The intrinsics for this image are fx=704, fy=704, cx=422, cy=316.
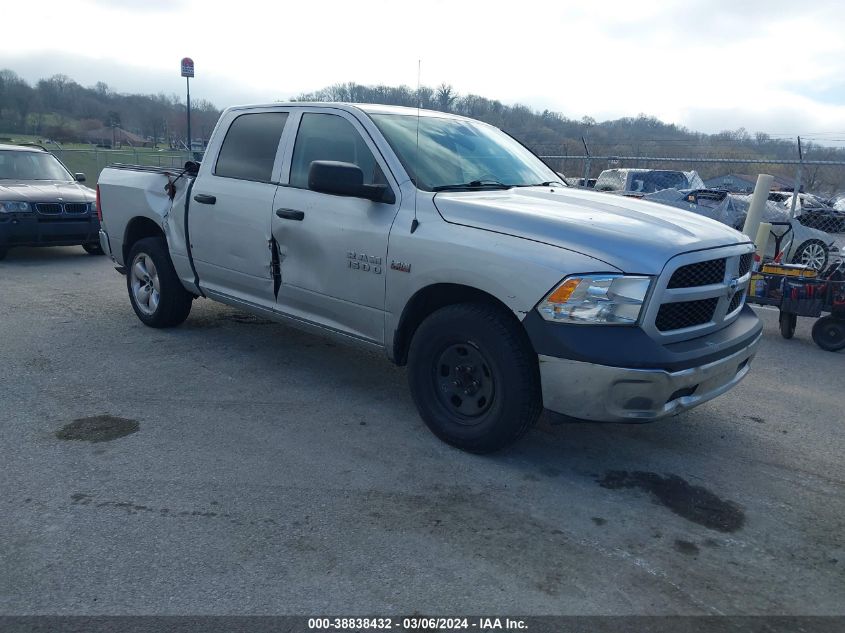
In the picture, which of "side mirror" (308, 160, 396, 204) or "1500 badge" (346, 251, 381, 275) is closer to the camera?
"side mirror" (308, 160, 396, 204)

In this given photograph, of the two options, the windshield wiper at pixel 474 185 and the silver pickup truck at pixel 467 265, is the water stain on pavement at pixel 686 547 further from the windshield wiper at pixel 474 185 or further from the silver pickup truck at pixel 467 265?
the windshield wiper at pixel 474 185

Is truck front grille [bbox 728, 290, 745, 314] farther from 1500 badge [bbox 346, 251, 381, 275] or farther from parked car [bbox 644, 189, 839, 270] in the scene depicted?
parked car [bbox 644, 189, 839, 270]

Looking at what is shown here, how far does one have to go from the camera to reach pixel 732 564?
3.07m

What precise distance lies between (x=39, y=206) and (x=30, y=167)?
168 centimetres

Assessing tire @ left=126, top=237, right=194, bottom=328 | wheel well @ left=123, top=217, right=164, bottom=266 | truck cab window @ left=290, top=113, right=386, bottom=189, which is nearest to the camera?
truck cab window @ left=290, top=113, right=386, bottom=189

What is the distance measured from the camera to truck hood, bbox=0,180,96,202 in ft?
32.7

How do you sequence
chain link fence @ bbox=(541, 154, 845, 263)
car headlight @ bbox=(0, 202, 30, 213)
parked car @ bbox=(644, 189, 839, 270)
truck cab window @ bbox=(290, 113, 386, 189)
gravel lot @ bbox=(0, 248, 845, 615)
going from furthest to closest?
parked car @ bbox=(644, 189, 839, 270), chain link fence @ bbox=(541, 154, 845, 263), car headlight @ bbox=(0, 202, 30, 213), truck cab window @ bbox=(290, 113, 386, 189), gravel lot @ bbox=(0, 248, 845, 615)

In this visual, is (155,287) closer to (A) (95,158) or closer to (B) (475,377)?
(B) (475,377)

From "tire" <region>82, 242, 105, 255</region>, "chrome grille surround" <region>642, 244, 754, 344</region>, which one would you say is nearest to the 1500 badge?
"chrome grille surround" <region>642, 244, 754, 344</region>

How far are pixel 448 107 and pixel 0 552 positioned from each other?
4.40 metres

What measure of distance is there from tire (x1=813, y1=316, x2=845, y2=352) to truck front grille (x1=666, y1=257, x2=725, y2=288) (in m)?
3.80

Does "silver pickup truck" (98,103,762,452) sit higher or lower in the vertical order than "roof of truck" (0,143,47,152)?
lower

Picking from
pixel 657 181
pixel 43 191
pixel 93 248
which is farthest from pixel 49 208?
pixel 657 181

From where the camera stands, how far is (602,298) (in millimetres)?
3428
